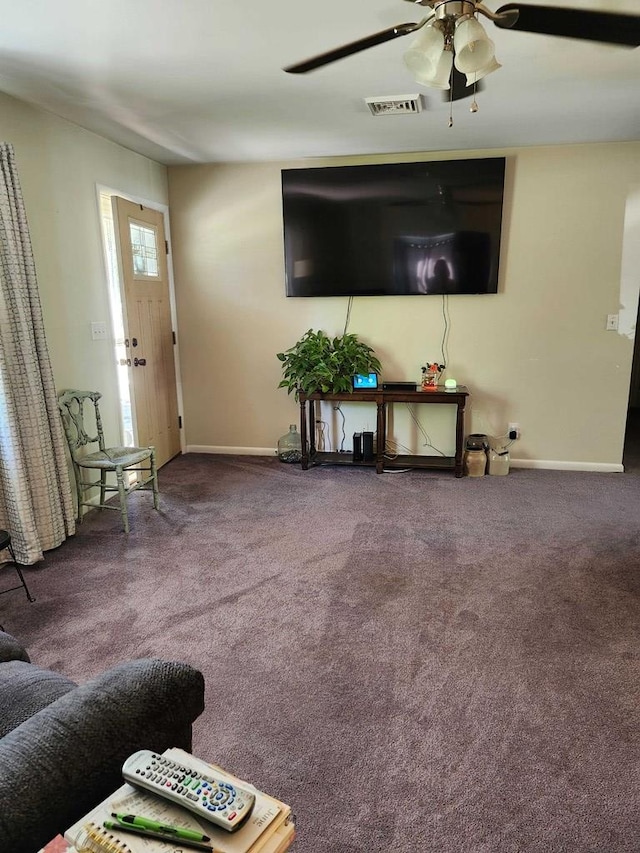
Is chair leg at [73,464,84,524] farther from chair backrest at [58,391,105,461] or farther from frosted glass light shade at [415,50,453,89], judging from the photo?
frosted glass light shade at [415,50,453,89]

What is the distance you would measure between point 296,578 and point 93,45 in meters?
2.63

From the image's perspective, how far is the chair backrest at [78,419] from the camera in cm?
348

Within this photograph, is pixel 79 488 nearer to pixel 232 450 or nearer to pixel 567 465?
pixel 232 450

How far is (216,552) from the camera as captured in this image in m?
3.19

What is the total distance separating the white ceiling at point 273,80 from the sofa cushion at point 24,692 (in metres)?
2.29

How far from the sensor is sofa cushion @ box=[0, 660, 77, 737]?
4.24 feet

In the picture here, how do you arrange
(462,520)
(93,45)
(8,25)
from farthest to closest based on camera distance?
(462,520)
(93,45)
(8,25)

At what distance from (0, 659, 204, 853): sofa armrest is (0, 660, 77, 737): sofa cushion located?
0.24m

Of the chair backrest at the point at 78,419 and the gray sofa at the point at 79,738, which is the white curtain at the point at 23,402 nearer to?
the chair backrest at the point at 78,419

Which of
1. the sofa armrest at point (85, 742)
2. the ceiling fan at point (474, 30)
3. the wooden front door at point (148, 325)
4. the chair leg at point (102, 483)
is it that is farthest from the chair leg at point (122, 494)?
the ceiling fan at point (474, 30)

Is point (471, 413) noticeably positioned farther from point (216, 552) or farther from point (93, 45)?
point (93, 45)

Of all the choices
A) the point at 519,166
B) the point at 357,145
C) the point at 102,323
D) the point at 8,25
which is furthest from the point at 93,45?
the point at 519,166

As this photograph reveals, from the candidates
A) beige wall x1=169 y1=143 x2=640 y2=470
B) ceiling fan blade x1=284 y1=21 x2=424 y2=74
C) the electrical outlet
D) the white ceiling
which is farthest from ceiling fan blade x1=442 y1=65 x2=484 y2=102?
the electrical outlet

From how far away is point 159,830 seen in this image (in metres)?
0.83
